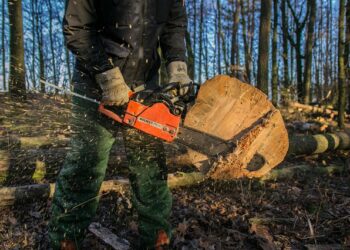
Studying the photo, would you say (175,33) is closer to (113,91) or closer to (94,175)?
(113,91)

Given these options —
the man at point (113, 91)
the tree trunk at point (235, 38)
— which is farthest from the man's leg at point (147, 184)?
the tree trunk at point (235, 38)

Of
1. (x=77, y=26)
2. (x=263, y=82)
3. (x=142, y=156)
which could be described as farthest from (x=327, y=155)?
(x=77, y=26)

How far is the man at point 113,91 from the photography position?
2162mm

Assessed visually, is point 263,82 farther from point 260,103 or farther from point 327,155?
point 260,103

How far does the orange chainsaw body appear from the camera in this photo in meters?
2.22

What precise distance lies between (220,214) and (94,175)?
1519 mm

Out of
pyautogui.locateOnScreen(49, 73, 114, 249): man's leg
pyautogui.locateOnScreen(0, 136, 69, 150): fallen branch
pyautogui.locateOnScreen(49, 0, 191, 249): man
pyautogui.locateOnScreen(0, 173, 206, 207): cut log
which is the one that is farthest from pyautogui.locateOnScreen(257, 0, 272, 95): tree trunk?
pyautogui.locateOnScreen(49, 73, 114, 249): man's leg

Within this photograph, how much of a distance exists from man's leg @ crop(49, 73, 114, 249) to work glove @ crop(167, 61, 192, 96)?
1.71ft

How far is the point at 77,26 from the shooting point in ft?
6.99

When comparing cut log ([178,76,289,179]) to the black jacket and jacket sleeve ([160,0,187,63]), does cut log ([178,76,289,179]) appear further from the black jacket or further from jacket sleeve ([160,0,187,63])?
the black jacket

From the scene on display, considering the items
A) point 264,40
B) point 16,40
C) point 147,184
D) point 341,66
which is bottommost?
point 147,184

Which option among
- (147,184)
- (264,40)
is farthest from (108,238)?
(264,40)

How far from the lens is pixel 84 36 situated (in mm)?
2154

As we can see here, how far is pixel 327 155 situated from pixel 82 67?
5.52 metres
